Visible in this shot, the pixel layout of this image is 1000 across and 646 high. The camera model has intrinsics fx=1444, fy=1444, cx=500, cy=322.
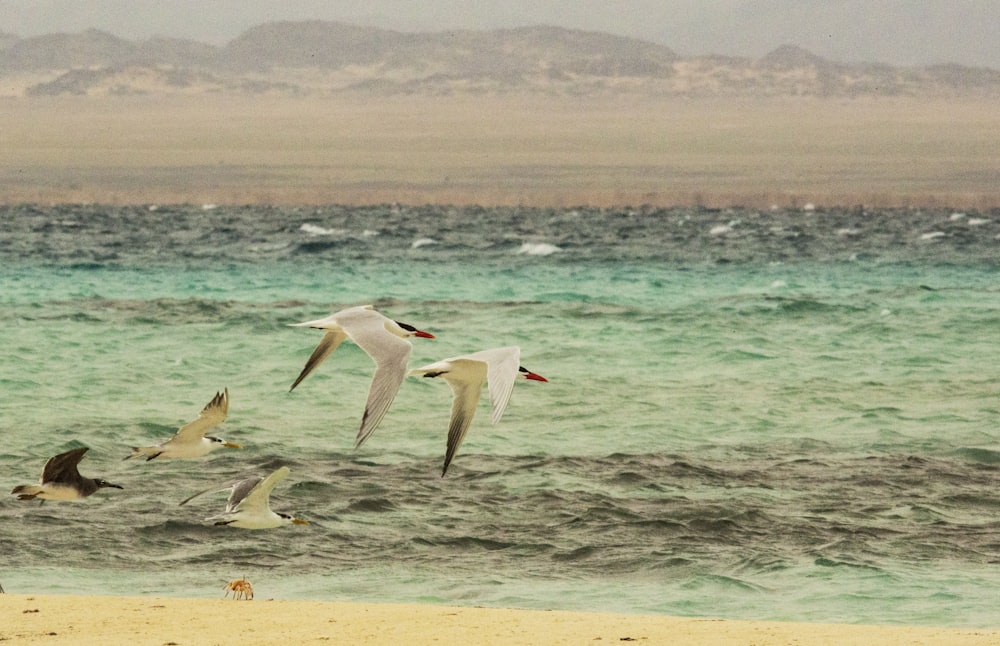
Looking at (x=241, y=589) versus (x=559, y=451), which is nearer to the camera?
(x=241, y=589)

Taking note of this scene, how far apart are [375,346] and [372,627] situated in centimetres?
252

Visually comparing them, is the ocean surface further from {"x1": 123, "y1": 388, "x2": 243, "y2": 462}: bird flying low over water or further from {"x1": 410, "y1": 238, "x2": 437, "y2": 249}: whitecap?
{"x1": 410, "y1": 238, "x2": 437, "y2": 249}: whitecap

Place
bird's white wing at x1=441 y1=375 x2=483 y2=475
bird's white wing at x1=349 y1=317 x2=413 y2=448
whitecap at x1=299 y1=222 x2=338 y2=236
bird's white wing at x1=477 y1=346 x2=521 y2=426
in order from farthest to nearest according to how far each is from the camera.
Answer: whitecap at x1=299 y1=222 x2=338 y2=236 < bird's white wing at x1=441 y1=375 x2=483 y2=475 < bird's white wing at x1=477 y1=346 x2=521 y2=426 < bird's white wing at x1=349 y1=317 x2=413 y2=448

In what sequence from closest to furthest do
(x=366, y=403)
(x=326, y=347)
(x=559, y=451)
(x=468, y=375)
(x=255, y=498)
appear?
(x=366, y=403), (x=468, y=375), (x=255, y=498), (x=326, y=347), (x=559, y=451)

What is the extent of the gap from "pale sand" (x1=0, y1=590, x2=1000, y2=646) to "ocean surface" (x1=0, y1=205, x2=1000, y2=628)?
138 cm

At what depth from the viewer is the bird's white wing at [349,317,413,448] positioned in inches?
340

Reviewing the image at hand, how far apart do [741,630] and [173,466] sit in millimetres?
7962

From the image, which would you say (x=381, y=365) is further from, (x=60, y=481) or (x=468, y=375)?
(x=60, y=481)

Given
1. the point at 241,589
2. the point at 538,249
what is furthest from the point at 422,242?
the point at 241,589

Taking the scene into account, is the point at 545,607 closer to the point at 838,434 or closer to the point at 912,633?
the point at 912,633

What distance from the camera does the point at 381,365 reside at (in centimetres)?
960

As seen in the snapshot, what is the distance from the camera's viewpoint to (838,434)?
16812 mm

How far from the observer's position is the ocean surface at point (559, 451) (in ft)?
34.2

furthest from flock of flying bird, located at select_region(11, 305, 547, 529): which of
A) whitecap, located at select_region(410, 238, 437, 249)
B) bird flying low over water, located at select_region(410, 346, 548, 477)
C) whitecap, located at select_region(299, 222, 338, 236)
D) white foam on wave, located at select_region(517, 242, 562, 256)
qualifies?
whitecap, located at select_region(299, 222, 338, 236)
